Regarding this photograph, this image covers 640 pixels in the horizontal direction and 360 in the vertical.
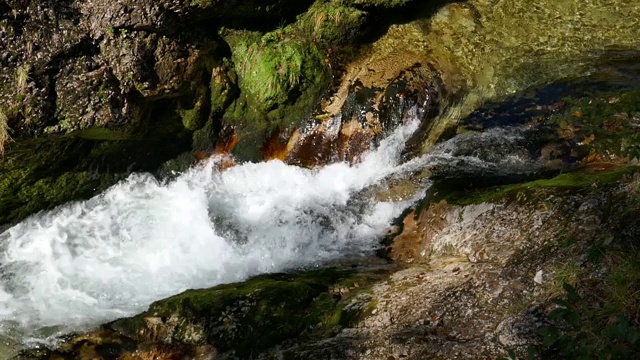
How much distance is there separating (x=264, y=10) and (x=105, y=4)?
2.21m

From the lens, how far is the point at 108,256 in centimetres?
671

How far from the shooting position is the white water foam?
608 centimetres

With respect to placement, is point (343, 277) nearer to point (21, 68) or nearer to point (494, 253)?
point (494, 253)

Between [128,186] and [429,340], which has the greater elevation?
[128,186]

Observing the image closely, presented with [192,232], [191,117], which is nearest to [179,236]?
[192,232]

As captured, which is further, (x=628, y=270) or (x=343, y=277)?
(x=343, y=277)

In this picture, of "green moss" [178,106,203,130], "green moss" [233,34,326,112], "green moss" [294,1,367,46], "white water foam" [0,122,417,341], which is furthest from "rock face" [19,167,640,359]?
"green moss" [294,1,367,46]

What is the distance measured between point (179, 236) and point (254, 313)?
8.32ft

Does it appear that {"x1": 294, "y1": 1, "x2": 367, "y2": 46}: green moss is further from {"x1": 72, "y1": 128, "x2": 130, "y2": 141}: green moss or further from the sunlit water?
{"x1": 72, "y1": 128, "x2": 130, "y2": 141}: green moss

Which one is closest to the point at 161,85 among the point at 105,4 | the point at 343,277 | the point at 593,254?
the point at 105,4

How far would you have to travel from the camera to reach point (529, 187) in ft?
17.3

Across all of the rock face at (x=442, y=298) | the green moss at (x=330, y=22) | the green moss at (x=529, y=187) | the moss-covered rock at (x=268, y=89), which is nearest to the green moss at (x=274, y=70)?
the moss-covered rock at (x=268, y=89)

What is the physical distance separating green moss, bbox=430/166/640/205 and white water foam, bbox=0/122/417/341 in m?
0.89

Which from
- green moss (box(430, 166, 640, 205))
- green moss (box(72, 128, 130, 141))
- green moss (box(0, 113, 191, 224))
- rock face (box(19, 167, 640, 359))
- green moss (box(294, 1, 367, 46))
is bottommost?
rock face (box(19, 167, 640, 359))
